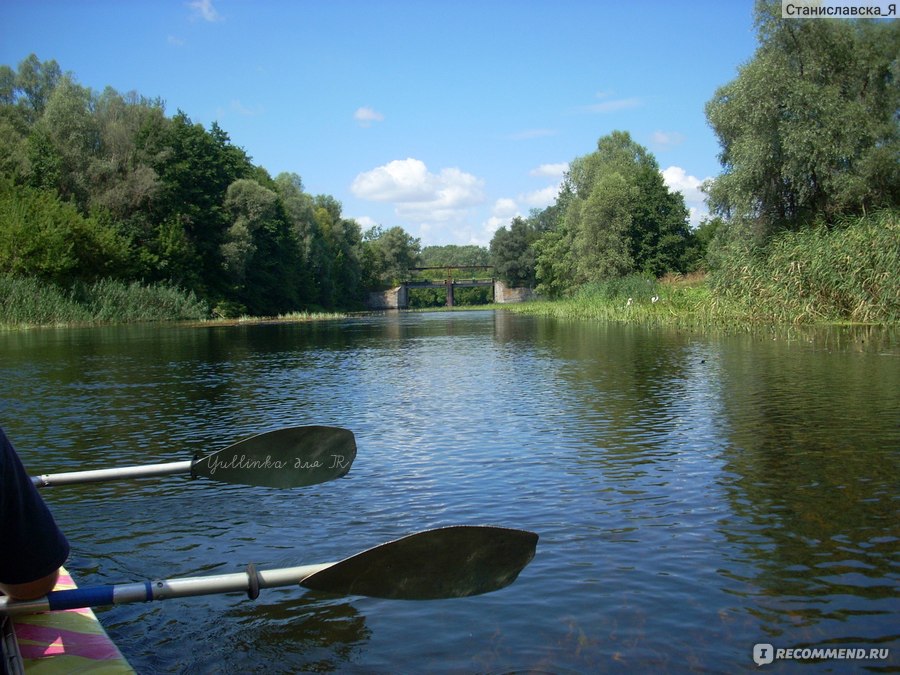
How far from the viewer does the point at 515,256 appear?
116 m

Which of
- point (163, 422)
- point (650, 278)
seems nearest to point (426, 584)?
point (163, 422)

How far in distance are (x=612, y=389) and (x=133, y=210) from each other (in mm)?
56071

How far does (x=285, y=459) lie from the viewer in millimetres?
7754

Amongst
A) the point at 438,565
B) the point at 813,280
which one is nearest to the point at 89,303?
the point at 813,280

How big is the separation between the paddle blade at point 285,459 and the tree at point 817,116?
2493cm

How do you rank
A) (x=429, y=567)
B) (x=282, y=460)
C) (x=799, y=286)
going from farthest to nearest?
(x=799, y=286)
(x=282, y=460)
(x=429, y=567)

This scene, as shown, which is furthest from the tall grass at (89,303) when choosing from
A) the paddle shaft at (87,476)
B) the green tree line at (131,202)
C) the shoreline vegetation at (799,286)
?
the paddle shaft at (87,476)

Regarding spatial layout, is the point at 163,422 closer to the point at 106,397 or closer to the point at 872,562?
the point at 106,397

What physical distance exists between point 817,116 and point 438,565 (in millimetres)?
28355

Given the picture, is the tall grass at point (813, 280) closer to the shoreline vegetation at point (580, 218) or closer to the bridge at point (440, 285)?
the shoreline vegetation at point (580, 218)

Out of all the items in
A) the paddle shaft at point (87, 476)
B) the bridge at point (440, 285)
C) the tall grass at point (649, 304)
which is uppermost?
the bridge at point (440, 285)

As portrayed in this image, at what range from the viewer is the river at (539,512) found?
4.61 m

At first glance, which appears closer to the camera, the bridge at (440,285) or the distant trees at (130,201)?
the distant trees at (130,201)

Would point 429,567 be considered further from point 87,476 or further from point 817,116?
point 817,116
